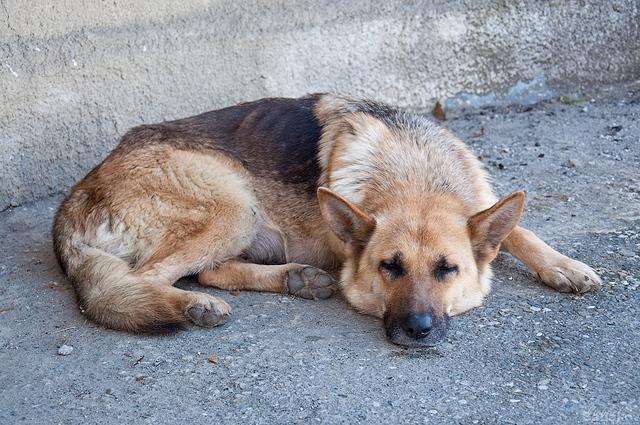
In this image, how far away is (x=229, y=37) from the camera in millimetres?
6719

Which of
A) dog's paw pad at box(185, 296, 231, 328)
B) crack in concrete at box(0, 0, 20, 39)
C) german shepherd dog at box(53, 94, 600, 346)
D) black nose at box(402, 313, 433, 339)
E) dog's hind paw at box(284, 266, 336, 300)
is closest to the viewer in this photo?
black nose at box(402, 313, 433, 339)

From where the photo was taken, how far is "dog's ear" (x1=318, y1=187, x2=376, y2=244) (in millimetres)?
4469

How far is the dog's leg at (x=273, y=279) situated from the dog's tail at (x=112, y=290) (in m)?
0.49

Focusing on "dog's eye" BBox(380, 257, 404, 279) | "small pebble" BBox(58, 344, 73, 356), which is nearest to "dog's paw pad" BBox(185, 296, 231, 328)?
"small pebble" BBox(58, 344, 73, 356)

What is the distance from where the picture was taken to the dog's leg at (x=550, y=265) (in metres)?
4.80

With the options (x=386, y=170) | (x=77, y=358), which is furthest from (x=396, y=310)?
(x=77, y=358)

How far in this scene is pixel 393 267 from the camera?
441 centimetres

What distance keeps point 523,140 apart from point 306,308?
132 inches

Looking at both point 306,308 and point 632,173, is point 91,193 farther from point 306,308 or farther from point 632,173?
point 632,173

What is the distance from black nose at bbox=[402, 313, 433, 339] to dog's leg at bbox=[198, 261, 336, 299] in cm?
83

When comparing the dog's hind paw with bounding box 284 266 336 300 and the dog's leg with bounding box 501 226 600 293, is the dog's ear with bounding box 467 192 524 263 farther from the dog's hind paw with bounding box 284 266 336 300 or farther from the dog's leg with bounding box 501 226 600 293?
the dog's hind paw with bounding box 284 266 336 300

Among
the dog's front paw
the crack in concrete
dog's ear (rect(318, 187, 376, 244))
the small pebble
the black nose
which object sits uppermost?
the crack in concrete

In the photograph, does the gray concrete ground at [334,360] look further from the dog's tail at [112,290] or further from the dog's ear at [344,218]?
the dog's ear at [344,218]

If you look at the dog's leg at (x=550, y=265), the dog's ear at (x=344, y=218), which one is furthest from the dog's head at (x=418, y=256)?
the dog's leg at (x=550, y=265)
